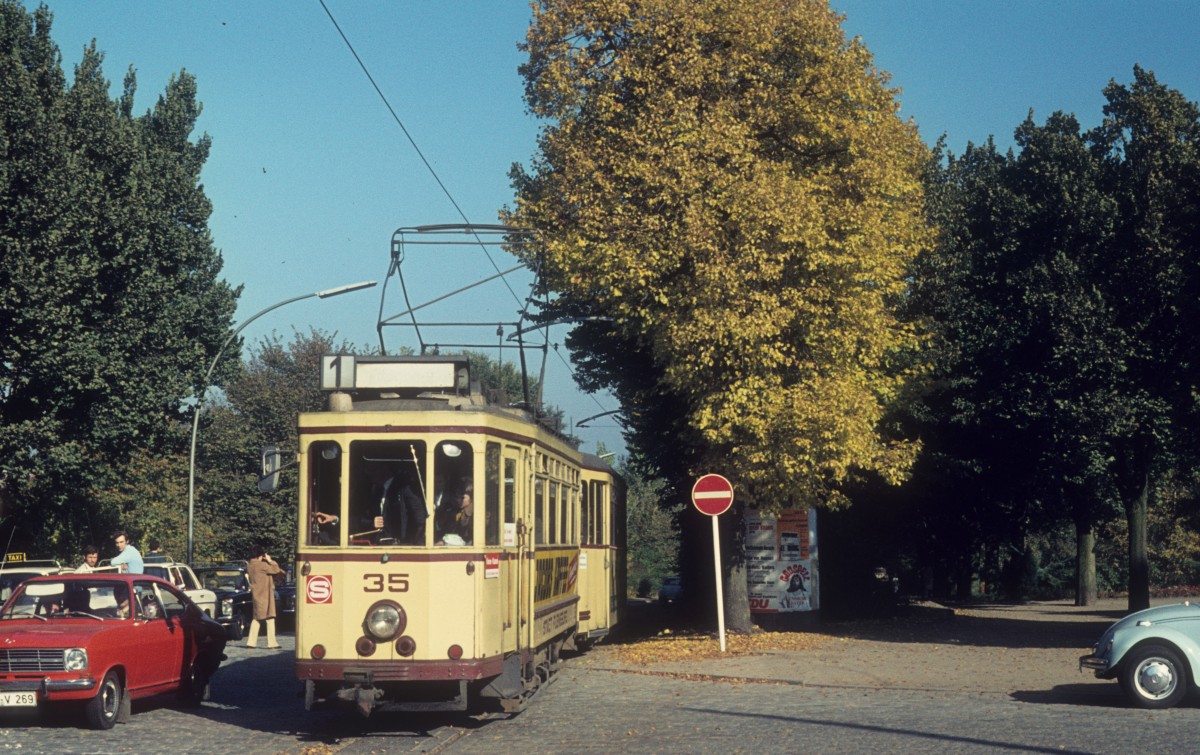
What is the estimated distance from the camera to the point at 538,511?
1529cm

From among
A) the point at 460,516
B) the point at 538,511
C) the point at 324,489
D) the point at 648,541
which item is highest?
the point at 648,541

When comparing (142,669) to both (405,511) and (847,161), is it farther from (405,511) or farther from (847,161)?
(847,161)

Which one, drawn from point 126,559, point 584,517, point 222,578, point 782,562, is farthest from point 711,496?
point 222,578

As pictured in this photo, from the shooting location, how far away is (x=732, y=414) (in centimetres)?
2303

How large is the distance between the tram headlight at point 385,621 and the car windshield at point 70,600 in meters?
3.44

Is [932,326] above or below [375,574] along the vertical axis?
above

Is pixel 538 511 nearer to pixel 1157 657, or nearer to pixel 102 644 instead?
pixel 102 644

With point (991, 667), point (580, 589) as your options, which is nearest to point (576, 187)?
point (580, 589)

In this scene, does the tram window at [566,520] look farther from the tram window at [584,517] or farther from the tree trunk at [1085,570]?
the tree trunk at [1085,570]

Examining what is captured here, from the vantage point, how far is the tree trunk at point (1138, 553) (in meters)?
30.0

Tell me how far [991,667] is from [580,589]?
237 inches

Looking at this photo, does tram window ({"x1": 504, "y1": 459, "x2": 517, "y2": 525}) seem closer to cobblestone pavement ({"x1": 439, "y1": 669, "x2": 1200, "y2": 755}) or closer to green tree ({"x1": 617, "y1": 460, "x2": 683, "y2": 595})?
cobblestone pavement ({"x1": 439, "y1": 669, "x2": 1200, "y2": 755})

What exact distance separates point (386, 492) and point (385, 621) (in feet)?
3.90

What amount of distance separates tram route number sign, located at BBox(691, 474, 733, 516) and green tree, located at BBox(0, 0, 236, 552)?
42.3 feet
